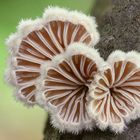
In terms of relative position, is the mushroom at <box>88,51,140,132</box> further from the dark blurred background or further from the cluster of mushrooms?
the dark blurred background

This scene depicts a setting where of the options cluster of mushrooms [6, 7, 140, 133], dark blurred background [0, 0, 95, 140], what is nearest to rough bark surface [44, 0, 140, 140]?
cluster of mushrooms [6, 7, 140, 133]

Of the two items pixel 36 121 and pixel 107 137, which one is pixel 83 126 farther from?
pixel 36 121

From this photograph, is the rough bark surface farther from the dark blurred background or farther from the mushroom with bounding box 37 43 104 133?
the dark blurred background

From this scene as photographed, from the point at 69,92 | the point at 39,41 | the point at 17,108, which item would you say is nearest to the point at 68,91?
the point at 69,92

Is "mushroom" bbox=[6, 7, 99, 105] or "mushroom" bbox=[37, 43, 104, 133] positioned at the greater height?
"mushroom" bbox=[6, 7, 99, 105]

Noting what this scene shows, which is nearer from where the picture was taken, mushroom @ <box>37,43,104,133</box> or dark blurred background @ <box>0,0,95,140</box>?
mushroom @ <box>37,43,104,133</box>

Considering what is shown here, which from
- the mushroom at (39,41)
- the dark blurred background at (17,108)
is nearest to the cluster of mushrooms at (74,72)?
the mushroom at (39,41)

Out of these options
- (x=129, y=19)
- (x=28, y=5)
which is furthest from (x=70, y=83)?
(x=28, y=5)

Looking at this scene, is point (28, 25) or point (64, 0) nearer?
point (28, 25)
